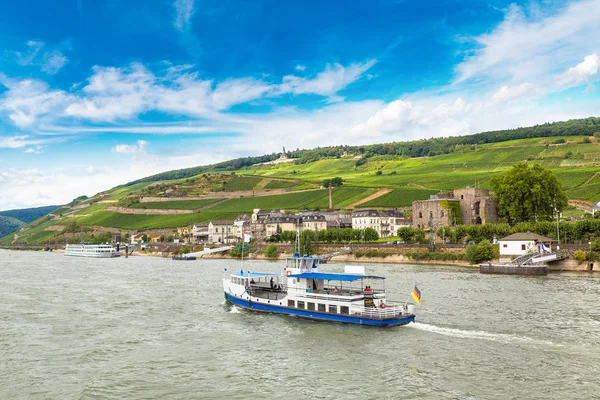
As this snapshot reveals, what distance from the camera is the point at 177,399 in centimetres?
2212

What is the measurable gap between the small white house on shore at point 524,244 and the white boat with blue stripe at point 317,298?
3992 centimetres

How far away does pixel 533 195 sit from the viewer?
9050 centimetres

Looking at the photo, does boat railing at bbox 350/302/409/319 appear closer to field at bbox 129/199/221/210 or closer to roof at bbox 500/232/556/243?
roof at bbox 500/232/556/243

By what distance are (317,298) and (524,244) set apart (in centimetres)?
4500

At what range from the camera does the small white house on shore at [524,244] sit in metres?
72.8

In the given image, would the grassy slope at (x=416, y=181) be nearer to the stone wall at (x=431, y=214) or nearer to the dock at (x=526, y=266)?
the stone wall at (x=431, y=214)

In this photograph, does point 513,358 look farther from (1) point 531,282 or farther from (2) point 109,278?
(2) point 109,278

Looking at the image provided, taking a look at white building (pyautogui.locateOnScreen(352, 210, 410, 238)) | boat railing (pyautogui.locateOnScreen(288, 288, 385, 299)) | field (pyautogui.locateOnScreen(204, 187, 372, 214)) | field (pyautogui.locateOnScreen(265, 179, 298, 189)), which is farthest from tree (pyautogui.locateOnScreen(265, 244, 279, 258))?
field (pyautogui.locateOnScreen(265, 179, 298, 189))

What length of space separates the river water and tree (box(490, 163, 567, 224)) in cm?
4582

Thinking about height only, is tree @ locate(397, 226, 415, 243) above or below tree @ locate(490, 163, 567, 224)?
below

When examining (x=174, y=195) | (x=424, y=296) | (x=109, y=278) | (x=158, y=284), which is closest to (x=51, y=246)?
(x=174, y=195)

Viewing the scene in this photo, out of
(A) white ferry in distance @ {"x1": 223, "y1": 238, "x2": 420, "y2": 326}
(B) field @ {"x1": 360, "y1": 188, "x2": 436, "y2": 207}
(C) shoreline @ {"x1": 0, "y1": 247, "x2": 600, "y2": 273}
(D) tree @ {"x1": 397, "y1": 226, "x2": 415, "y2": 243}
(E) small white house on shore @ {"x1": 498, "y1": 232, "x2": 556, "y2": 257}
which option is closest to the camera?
(A) white ferry in distance @ {"x1": 223, "y1": 238, "x2": 420, "y2": 326}

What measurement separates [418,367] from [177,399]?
1092cm

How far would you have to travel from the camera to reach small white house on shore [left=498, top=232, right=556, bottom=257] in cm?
7281
